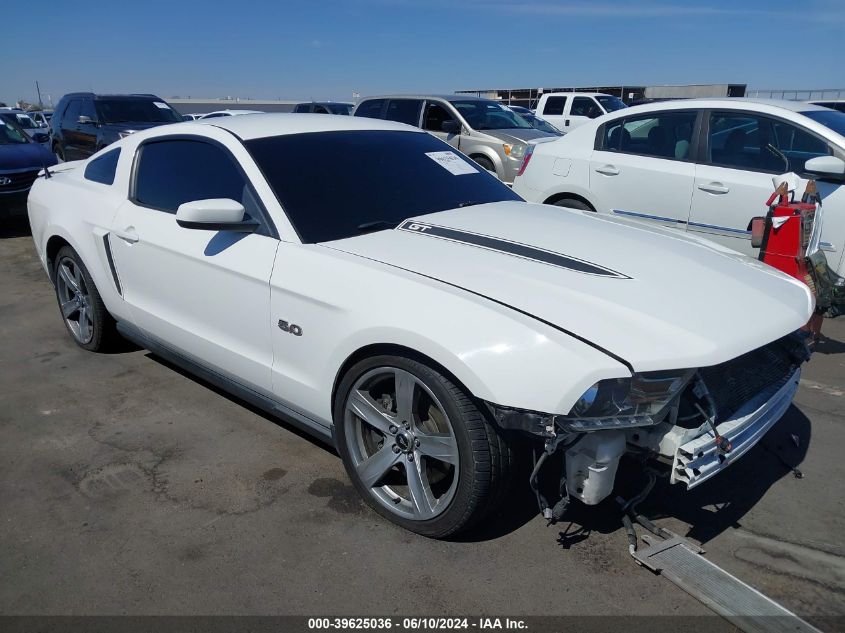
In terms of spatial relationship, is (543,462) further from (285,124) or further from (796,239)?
(796,239)

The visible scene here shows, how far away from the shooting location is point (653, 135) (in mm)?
5816

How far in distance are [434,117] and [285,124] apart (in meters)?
7.71

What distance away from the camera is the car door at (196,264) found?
3.05 metres

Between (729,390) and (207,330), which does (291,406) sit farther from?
(729,390)

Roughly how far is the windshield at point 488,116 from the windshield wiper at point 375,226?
25.3 feet

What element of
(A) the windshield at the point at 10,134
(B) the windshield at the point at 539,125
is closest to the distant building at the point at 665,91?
(B) the windshield at the point at 539,125

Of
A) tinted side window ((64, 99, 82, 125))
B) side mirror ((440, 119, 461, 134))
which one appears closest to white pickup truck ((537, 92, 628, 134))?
side mirror ((440, 119, 461, 134))

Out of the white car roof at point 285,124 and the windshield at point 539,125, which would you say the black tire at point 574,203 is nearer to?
the white car roof at point 285,124

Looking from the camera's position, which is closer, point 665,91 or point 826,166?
point 826,166

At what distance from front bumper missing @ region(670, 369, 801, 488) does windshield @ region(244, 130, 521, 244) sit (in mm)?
1662

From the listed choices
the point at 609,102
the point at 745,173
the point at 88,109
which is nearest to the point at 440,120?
the point at 745,173

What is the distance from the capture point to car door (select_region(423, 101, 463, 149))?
34.4 feet

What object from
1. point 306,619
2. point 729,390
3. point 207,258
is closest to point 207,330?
point 207,258

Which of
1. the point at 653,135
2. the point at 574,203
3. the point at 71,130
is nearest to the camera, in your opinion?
the point at 653,135
